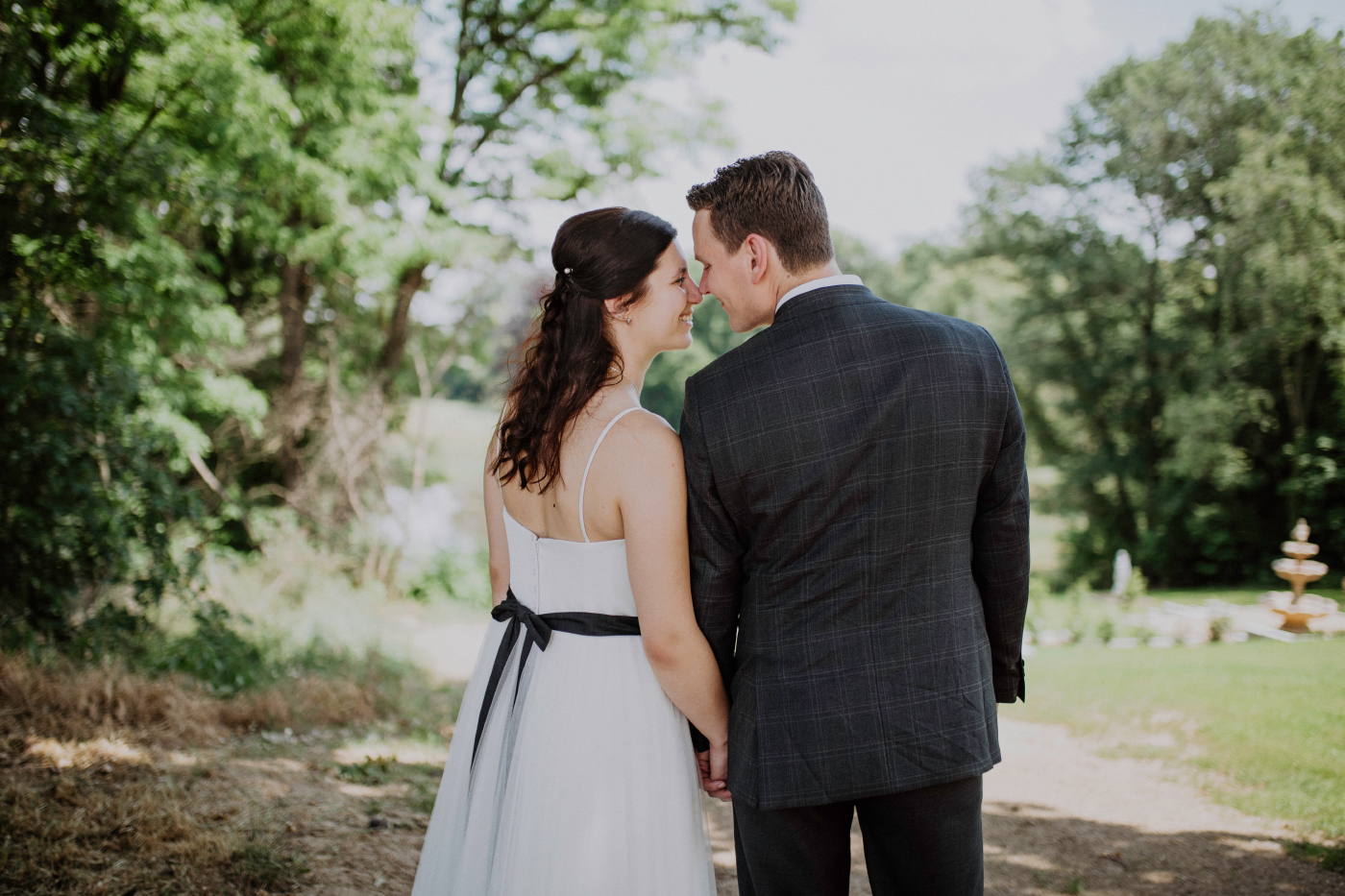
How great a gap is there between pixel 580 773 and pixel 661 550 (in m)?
0.59

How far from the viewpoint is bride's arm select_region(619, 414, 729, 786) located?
5.87ft

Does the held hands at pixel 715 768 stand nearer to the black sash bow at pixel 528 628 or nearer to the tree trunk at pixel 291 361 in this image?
the black sash bow at pixel 528 628

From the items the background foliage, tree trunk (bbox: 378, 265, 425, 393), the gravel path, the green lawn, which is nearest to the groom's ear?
the gravel path

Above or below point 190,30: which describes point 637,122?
above

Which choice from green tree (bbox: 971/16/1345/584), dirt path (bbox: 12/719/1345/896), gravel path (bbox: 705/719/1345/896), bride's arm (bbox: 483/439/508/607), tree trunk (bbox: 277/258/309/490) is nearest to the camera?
bride's arm (bbox: 483/439/508/607)

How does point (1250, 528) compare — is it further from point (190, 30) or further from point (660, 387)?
point (190, 30)

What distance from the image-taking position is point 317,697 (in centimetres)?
513

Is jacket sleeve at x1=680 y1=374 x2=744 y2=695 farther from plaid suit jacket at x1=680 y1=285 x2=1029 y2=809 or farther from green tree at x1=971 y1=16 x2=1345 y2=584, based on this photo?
green tree at x1=971 y1=16 x2=1345 y2=584

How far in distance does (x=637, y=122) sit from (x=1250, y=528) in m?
17.9

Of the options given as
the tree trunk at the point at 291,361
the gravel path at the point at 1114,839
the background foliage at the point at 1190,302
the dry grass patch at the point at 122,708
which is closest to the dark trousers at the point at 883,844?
the gravel path at the point at 1114,839

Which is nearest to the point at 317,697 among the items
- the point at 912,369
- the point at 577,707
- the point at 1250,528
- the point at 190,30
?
the point at 577,707

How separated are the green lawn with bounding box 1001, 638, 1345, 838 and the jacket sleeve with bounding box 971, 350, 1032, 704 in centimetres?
354

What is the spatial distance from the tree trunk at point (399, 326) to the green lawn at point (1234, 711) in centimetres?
991

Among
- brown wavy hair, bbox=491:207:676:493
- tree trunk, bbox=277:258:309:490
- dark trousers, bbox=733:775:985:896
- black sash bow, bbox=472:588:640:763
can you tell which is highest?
tree trunk, bbox=277:258:309:490
